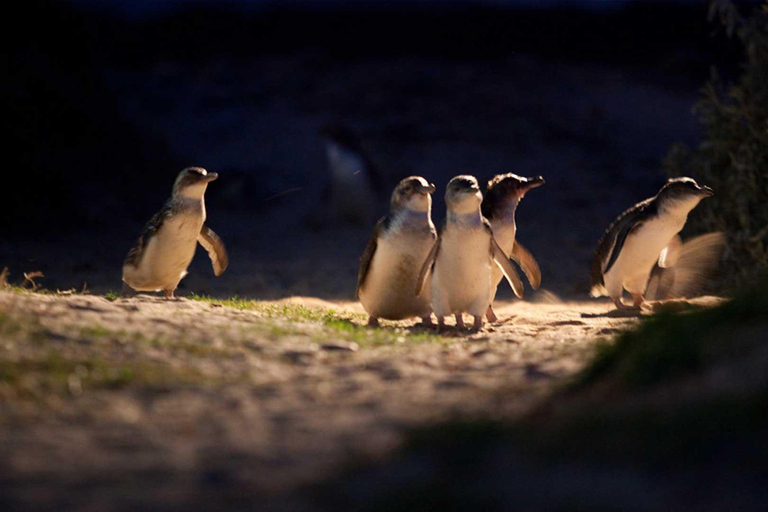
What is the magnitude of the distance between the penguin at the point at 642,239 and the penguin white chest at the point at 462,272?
1.52 meters

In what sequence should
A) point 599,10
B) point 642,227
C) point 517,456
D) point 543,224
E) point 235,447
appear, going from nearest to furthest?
point 517,456 → point 235,447 → point 642,227 → point 543,224 → point 599,10

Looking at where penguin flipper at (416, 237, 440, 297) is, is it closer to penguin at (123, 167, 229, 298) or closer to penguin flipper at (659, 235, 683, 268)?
penguin at (123, 167, 229, 298)

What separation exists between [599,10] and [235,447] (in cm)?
2375

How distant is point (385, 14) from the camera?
25.7m

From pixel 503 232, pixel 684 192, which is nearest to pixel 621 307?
pixel 684 192

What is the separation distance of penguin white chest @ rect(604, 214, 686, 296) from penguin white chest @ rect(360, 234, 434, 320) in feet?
5.60

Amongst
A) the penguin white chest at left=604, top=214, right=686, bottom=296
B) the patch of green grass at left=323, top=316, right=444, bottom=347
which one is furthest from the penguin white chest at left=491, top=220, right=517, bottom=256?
the patch of green grass at left=323, top=316, right=444, bottom=347

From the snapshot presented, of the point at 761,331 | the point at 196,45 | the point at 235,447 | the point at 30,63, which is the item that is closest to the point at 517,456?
the point at 235,447

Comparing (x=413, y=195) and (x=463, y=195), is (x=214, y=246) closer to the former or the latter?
(x=413, y=195)

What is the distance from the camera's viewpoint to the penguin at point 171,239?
733 centimetres

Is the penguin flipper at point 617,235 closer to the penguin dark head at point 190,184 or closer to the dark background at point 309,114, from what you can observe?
the dark background at point 309,114

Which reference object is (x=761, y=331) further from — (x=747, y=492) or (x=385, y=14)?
(x=385, y=14)

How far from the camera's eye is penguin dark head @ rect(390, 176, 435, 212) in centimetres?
677

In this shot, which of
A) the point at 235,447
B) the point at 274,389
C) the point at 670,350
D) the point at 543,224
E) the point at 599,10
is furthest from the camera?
the point at 599,10
